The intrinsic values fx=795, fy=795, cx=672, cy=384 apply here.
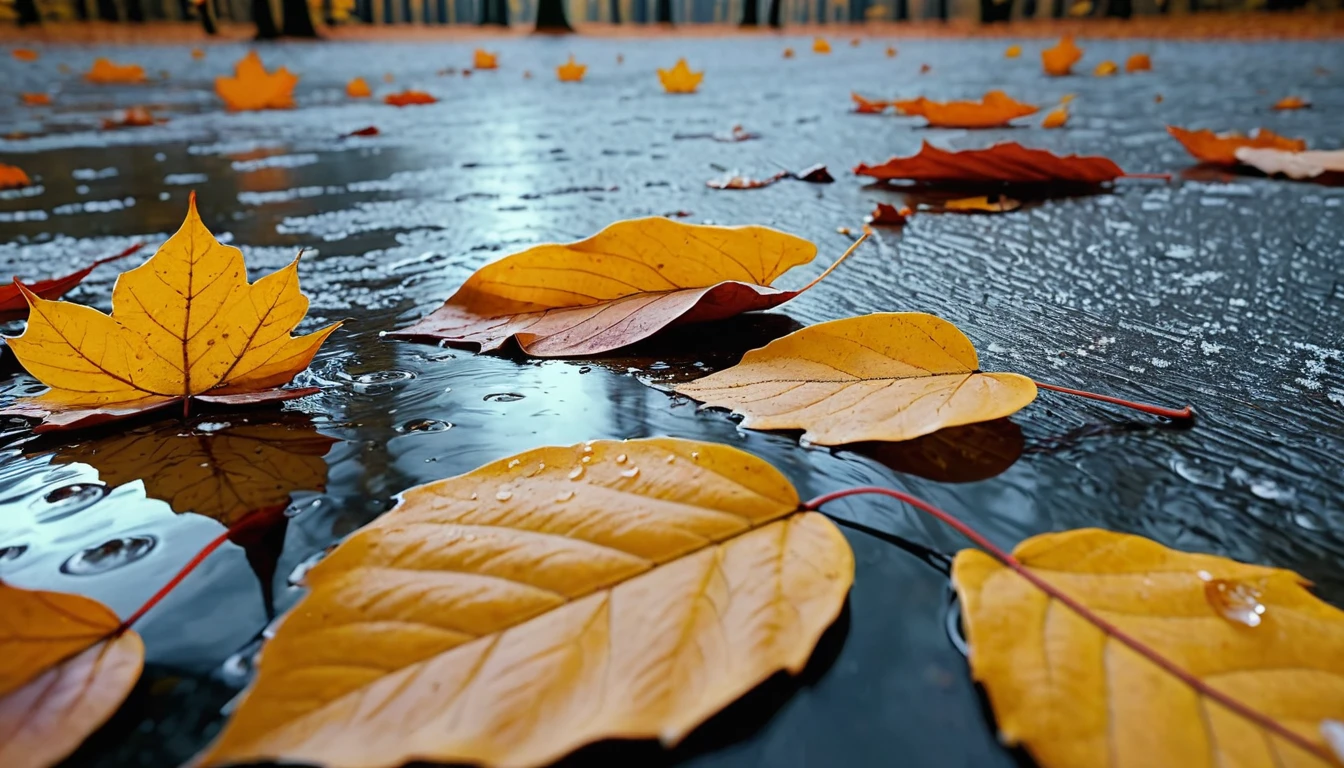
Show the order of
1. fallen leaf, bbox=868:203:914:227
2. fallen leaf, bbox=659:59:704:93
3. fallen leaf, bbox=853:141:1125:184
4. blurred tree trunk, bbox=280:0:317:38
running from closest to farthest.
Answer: fallen leaf, bbox=868:203:914:227, fallen leaf, bbox=853:141:1125:184, fallen leaf, bbox=659:59:704:93, blurred tree trunk, bbox=280:0:317:38

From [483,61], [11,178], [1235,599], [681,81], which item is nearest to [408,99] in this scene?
[681,81]

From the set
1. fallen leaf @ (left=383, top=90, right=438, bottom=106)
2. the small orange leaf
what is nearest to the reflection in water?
fallen leaf @ (left=383, top=90, right=438, bottom=106)

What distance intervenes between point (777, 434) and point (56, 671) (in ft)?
1.57

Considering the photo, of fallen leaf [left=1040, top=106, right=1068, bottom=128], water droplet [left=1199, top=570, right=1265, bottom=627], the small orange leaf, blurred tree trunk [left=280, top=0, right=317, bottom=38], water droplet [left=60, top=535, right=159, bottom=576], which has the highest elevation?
blurred tree trunk [left=280, top=0, right=317, bottom=38]

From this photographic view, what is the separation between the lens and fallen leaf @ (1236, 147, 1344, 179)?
169cm

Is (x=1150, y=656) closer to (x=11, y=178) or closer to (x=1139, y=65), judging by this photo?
(x=11, y=178)

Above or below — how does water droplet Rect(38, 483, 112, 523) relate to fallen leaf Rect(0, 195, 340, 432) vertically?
below

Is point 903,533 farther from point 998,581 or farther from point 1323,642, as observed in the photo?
point 1323,642

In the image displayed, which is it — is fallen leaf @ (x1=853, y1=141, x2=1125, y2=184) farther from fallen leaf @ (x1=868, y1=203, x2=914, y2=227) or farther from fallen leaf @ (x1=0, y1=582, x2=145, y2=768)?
fallen leaf @ (x1=0, y1=582, x2=145, y2=768)

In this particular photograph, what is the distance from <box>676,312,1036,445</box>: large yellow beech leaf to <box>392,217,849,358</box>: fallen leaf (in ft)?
0.42

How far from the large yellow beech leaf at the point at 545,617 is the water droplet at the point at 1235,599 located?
190 millimetres

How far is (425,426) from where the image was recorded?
0.69 metres

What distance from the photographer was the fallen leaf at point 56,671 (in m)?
0.37

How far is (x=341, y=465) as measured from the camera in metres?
0.61
